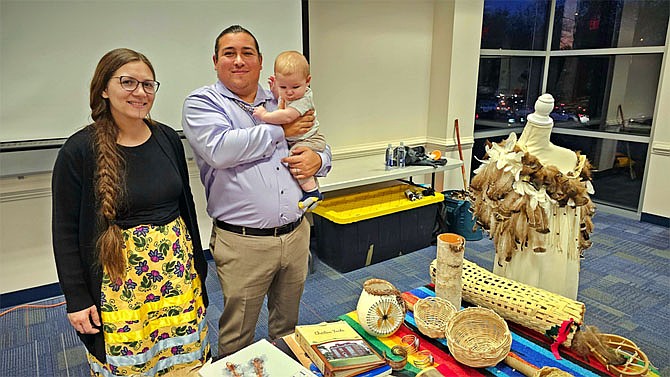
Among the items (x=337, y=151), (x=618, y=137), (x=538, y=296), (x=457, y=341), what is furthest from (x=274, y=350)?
(x=618, y=137)

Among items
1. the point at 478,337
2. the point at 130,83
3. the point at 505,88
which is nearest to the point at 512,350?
the point at 478,337

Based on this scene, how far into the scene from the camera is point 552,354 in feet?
4.42

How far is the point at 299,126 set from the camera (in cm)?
175

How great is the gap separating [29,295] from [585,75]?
215 inches

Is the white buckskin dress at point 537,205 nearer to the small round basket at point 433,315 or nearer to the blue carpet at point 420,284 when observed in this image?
the small round basket at point 433,315

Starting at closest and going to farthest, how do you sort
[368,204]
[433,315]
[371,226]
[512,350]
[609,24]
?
[512,350] → [433,315] → [371,226] → [368,204] → [609,24]

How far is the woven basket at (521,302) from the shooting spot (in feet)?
4.60

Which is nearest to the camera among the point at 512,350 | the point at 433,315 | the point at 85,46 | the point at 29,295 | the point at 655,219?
the point at 512,350

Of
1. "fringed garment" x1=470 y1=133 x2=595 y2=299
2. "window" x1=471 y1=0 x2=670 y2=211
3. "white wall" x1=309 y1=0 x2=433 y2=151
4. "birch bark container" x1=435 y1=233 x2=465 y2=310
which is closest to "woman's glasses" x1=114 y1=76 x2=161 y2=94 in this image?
"birch bark container" x1=435 y1=233 x2=465 y2=310

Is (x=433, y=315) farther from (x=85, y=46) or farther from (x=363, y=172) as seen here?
(x=85, y=46)

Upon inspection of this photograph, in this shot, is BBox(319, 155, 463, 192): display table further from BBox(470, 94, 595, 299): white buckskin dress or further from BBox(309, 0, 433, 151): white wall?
BBox(470, 94, 595, 299): white buckskin dress

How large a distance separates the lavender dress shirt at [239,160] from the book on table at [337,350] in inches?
18.5

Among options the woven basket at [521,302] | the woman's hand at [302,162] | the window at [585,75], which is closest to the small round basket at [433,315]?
the woven basket at [521,302]

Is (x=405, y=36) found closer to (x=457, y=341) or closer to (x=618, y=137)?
(x=618, y=137)
